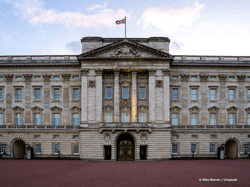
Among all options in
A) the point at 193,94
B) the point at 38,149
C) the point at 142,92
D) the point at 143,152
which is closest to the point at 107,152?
the point at 143,152

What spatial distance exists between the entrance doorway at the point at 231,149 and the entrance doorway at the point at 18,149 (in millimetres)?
42211

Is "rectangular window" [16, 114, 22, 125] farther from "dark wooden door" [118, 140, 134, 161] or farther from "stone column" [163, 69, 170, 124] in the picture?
"stone column" [163, 69, 170, 124]

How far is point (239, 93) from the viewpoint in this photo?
48562mm

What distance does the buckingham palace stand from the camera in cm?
4412

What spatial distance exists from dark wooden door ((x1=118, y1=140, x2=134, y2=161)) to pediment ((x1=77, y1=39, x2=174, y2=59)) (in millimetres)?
16451

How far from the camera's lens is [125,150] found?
45.4 metres

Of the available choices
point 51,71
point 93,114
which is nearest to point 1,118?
point 51,71

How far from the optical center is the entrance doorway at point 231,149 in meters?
47.8

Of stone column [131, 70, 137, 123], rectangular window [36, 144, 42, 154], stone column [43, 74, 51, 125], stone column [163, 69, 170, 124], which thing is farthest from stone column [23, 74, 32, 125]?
stone column [163, 69, 170, 124]

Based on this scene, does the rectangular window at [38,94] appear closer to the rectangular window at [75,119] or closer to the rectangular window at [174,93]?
the rectangular window at [75,119]

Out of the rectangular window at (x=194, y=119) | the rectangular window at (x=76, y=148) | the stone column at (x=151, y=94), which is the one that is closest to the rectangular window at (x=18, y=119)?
the rectangular window at (x=76, y=148)

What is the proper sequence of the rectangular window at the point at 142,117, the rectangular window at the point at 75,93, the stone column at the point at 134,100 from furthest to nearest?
the rectangular window at the point at 75,93
the rectangular window at the point at 142,117
the stone column at the point at 134,100

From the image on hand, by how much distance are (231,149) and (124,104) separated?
23.9 metres

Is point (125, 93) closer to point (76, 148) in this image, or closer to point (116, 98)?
point (116, 98)
